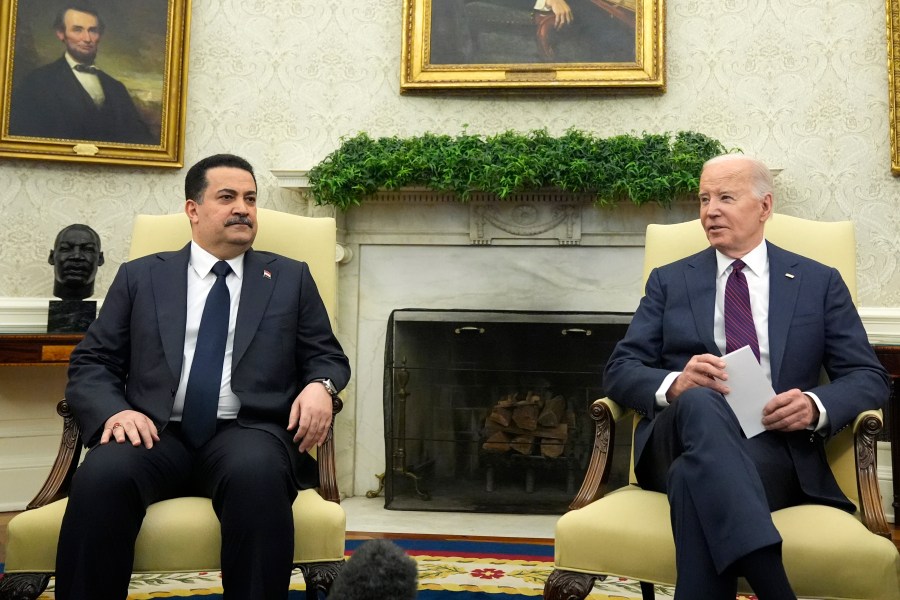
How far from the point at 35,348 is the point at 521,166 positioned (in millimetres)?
2443

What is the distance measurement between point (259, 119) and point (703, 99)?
8.10 ft

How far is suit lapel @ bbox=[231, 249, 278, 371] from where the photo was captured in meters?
2.50

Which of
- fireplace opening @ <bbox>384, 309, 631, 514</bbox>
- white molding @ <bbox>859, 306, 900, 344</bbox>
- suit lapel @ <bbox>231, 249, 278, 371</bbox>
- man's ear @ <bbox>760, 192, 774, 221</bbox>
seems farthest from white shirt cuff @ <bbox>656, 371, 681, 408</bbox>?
white molding @ <bbox>859, 306, 900, 344</bbox>

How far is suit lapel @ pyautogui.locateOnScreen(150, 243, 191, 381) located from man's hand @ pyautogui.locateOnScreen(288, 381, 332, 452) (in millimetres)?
367

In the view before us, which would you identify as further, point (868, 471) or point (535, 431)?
point (535, 431)

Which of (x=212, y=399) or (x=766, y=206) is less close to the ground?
(x=766, y=206)

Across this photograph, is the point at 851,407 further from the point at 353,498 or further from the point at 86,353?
the point at 353,498

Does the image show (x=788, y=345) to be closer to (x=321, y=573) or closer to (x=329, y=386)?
(x=329, y=386)

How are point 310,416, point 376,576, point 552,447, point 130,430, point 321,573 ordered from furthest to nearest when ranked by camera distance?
point 552,447, point 310,416, point 130,430, point 321,573, point 376,576

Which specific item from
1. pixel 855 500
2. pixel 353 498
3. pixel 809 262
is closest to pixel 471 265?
pixel 353 498

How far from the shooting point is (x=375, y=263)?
4.75 metres

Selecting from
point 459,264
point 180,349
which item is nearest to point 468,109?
point 459,264

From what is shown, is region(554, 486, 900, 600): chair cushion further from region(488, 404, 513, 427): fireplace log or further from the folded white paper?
region(488, 404, 513, 427): fireplace log

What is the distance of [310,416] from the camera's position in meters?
2.34
